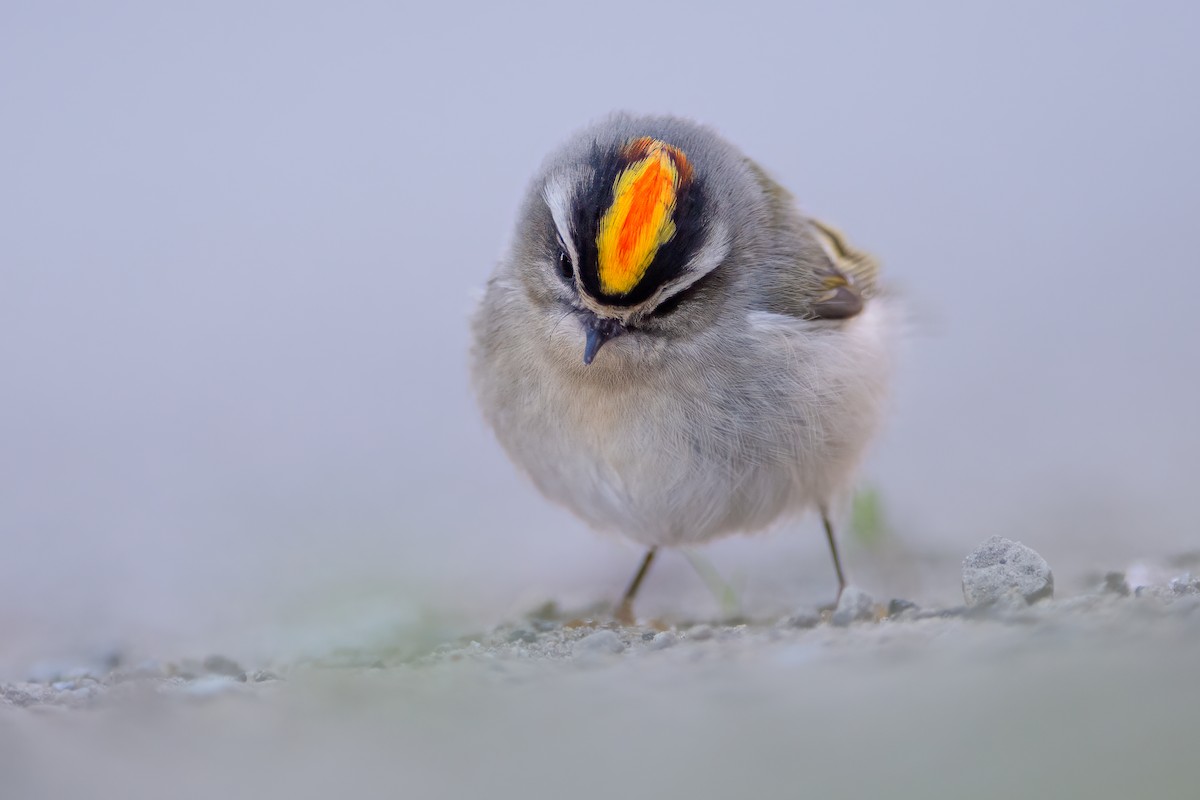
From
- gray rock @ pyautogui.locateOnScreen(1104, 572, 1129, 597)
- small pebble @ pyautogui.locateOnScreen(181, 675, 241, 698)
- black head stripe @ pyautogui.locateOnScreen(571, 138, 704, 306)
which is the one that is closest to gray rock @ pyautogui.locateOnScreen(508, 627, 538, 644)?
small pebble @ pyautogui.locateOnScreen(181, 675, 241, 698)

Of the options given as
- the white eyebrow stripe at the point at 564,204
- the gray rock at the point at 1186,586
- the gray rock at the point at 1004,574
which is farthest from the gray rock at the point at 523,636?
the gray rock at the point at 1186,586

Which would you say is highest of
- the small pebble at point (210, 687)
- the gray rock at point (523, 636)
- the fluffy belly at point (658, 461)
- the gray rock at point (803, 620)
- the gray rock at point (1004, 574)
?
the fluffy belly at point (658, 461)

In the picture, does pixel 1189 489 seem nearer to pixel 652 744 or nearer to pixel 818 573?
pixel 818 573

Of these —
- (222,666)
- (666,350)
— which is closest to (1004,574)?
(666,350)

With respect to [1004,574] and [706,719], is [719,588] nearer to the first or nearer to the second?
[1004,574]

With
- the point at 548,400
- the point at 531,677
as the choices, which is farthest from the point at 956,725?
the point at 548,400

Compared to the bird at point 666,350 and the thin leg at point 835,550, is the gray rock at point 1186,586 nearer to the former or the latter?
the bird at point 666,350

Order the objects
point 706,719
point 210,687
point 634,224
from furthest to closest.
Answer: point 634,224 < point 210,687 < point 706,719
